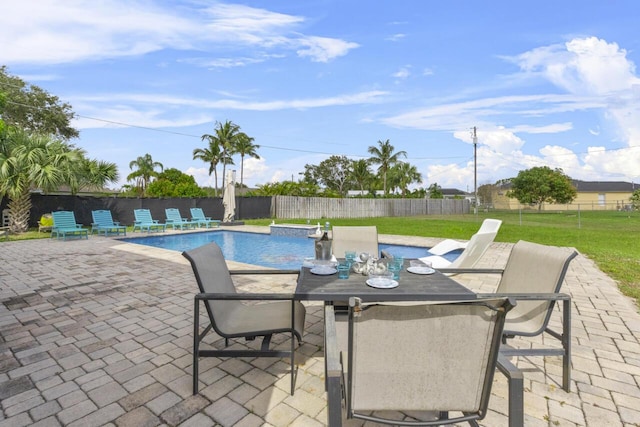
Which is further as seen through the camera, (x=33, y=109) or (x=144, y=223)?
(x=33, y=109)

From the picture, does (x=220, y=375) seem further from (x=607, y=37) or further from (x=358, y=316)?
(x=607, y=37)

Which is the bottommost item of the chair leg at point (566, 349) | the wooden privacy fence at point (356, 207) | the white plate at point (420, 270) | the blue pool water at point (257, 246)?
the blue pool water at point (257, 246)

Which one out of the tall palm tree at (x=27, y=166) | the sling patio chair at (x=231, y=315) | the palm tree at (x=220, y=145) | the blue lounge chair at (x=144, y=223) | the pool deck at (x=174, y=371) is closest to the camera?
the pool deck at (x=174, y=371)

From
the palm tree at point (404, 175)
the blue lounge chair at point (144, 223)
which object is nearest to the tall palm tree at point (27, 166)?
the blue lounge chair at point (144, 223)

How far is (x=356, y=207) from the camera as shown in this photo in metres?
26.0

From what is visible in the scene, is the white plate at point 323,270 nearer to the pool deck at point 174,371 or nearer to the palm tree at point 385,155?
the pool deck at point 174,371

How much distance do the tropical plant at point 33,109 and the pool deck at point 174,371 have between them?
2150 centimetres

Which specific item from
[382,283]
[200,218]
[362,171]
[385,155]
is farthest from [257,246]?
[362,171]

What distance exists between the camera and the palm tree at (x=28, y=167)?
10.0 meters

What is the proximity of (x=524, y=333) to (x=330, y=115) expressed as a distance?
22407 mm

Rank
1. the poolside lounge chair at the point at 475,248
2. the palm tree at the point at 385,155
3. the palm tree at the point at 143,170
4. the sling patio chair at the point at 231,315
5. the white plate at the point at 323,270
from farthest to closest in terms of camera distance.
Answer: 1. the palm tree at the point at 143,170
2. the palm tree at the point at 385,155
3. the poolside lounge chair at the point at 475,248
4. the white plate at the point at 323,270
5. the sling patio chair at the point at 231,315

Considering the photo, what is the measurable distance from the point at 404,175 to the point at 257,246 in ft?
94.7

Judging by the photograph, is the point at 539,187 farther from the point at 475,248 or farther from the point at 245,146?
the point at 475,248

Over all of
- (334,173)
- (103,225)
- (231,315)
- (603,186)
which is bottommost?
(231,315)
